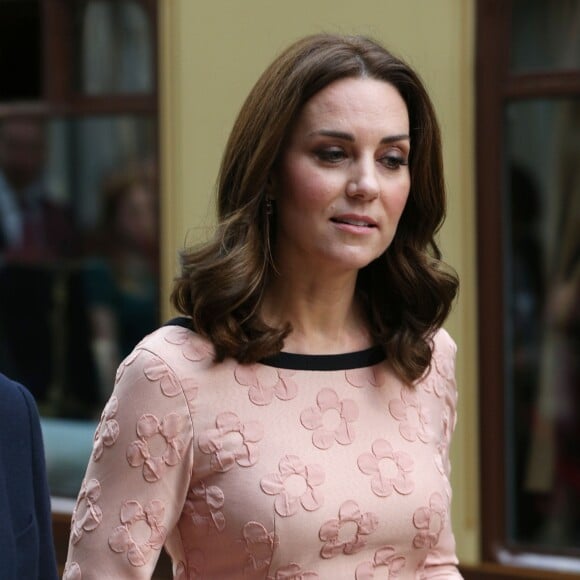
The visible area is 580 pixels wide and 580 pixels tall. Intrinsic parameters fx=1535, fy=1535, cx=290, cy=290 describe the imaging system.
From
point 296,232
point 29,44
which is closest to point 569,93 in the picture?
point 29,44

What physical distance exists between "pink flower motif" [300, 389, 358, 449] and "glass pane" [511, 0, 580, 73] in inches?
129

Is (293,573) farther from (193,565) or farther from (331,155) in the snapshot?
(331,155)

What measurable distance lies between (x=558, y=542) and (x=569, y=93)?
1.73 metres

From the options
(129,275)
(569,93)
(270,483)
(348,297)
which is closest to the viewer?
(270,483)

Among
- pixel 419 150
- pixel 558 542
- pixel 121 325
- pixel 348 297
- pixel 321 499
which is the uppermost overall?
pixel 419 150

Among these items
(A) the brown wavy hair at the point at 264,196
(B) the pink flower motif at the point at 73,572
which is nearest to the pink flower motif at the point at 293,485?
(A) the brown wavy hair at the point at 264,196

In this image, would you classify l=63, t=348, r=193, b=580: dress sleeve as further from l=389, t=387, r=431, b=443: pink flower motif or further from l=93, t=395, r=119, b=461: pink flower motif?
l=389, t=387, r=431, b=443: pink flower motif

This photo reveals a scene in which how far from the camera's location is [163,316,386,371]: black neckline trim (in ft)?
9.22

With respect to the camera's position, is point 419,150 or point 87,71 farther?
point 87,71

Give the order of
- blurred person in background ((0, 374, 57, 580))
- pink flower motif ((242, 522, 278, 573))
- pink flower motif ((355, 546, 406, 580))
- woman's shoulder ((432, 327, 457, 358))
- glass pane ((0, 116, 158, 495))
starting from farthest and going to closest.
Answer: glass pane ((0, 116, 158, 495)) < woman's shoulder ((432, 327, 457, 358)) < pink flower motif ((355, 546, 406, 580)) < pink flower motif ((242, 522, 278, 573)) < blurred person in background ((0, 374, 57, 580))

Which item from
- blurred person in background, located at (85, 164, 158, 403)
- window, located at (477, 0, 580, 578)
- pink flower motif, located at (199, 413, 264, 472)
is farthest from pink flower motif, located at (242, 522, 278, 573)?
blurred person in background, located at (85, 164, 158, 403)

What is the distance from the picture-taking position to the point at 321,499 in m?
2.69

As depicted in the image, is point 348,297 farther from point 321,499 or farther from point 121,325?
point 121,325

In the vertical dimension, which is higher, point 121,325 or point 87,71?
Result: point 87,71
